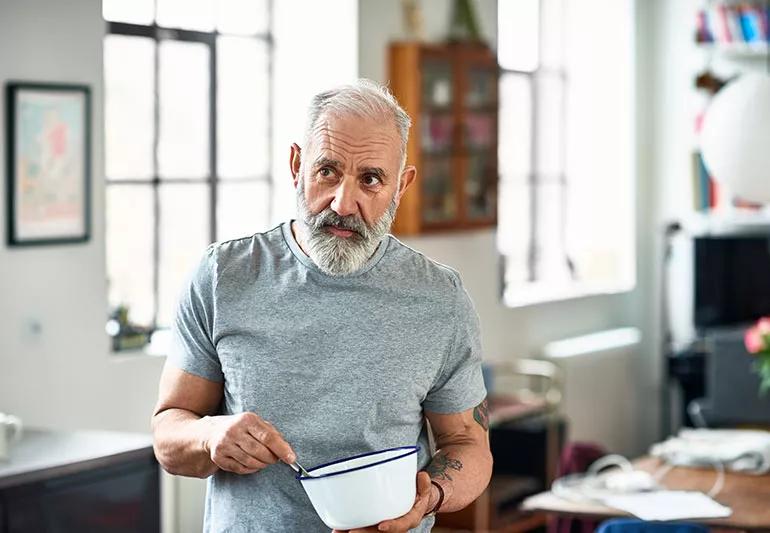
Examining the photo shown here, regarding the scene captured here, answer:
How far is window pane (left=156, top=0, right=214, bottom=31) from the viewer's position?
5.02 m

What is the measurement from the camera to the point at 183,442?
2.04 metres

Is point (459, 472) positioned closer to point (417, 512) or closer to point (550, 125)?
point (417, 512)

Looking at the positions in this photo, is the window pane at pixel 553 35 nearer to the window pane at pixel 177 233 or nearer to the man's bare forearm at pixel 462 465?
the window pane at pixel 177 233

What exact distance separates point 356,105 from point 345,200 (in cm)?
16

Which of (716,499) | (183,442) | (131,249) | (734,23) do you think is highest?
(734,23)

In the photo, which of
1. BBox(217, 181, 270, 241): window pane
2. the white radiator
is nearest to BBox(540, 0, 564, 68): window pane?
the white radiator

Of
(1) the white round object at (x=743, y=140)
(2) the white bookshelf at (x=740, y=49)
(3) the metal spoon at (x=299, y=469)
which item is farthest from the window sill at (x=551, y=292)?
(3) the metal spoon at (x=299, y=469)

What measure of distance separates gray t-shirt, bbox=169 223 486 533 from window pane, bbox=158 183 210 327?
115 inches

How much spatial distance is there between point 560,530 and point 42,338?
5.81 feet

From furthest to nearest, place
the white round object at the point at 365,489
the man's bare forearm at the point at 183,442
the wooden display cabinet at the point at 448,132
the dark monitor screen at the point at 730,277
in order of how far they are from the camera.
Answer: the dark monitor screen at the point at 730,277
the wooden display cabinet at the point at 448,132
the man's bare forearm at the point at 183,442
the white round object at the point at 365,489

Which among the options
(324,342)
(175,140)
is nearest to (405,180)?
(324,342)

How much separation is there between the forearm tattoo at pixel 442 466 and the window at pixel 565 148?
4.71 m

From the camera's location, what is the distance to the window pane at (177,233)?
16.7 ft

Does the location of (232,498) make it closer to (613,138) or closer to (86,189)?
(86,189)
